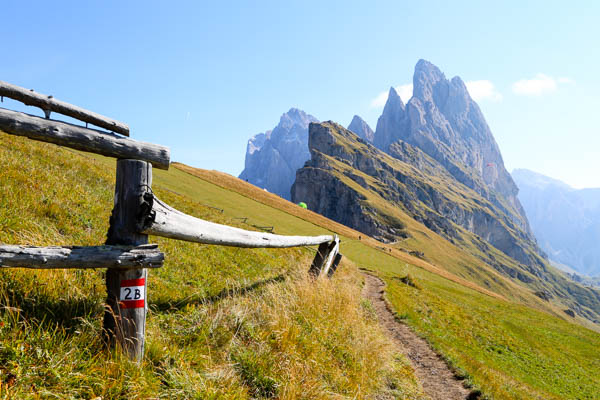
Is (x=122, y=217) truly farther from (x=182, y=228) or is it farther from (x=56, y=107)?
(x=56, y=107)

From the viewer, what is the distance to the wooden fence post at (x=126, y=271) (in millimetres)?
3279

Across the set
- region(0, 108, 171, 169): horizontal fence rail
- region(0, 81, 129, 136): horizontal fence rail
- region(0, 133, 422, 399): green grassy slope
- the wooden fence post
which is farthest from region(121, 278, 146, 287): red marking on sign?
region(0, 81, 129, 136): horizontal fence rail

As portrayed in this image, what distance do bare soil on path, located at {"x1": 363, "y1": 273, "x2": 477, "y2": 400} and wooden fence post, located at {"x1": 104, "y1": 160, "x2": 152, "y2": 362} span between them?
646cm

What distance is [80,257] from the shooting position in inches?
116

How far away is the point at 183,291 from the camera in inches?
237

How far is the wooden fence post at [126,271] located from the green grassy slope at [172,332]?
0.56ft

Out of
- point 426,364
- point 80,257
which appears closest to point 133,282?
point 80,257

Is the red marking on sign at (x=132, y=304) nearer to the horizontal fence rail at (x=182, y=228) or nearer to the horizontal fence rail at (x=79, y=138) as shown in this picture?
the horizontal fence rail at (x=182, y=228)

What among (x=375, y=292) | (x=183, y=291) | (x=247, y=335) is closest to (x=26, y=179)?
(x=183, y=291)

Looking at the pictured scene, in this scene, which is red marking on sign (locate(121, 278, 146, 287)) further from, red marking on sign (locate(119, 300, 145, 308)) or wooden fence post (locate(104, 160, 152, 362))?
red marking on sign (locate(119, 300, 145, 308))

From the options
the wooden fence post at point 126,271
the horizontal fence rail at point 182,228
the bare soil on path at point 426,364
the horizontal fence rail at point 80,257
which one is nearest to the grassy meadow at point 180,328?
the wooden fence post at point 126,271

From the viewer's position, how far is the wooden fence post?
3.28 meters

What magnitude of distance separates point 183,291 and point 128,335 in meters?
2.77

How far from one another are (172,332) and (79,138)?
107 inches
